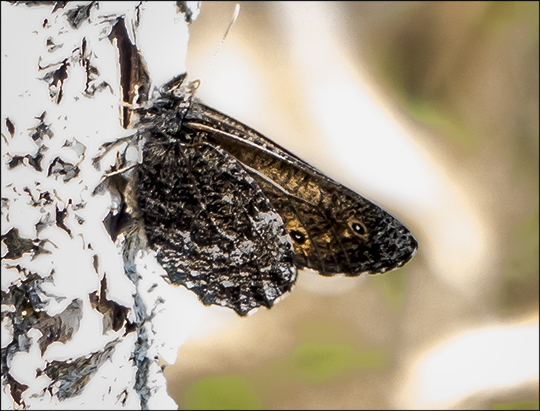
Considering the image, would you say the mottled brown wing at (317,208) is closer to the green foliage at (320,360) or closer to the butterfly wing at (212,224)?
the butterfly wing at (212,224)

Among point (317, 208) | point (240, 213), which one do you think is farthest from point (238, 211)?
point (317, 208)

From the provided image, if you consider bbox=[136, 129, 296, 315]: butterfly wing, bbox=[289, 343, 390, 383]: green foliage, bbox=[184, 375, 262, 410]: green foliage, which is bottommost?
bbox=[184, 375, 262, 410]: green foliage

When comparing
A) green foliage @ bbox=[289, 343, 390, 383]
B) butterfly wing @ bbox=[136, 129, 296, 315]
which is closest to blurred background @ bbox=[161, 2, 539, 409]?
green foliage @ bbox=[289, 343, 390, 383]

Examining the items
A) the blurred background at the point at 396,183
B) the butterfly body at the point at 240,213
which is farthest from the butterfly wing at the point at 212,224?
the blurred background at the point at 396,183

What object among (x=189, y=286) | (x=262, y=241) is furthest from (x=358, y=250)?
(x=189, y=286)

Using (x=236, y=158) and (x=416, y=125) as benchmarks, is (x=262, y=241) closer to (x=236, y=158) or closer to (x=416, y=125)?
(x=236, y=158)

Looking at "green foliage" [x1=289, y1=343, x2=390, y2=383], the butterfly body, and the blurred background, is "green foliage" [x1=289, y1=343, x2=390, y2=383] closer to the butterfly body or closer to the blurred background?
the blurred background

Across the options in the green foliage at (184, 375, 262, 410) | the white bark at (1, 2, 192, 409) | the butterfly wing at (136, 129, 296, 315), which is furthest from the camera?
the green foliage at (184, 375, 262, 410)
